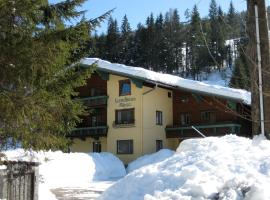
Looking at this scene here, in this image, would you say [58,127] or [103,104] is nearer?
[58,127]

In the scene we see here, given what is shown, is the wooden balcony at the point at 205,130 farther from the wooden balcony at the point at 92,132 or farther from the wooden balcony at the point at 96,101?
the wooden balcony at the point at 96,101

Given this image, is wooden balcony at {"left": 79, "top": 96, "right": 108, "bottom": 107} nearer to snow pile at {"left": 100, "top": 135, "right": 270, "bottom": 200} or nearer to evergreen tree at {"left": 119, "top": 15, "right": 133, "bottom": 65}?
snow pile at {"left": 100, "top": 135, "right": 270, "bottom": 200}

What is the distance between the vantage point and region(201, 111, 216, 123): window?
36.2 meters

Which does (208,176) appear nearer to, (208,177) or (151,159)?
(208,177)

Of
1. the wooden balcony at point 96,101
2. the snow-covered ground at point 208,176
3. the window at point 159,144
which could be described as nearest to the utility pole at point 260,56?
the snow-covered ground at point 208,176

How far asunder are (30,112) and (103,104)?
2997 centimetres

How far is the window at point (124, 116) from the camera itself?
36.9 meters

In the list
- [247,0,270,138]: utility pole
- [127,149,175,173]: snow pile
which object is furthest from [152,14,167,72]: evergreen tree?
[247,0,270,138]: utility pole

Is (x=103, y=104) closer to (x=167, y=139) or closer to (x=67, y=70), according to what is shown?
(x=167, y=139)

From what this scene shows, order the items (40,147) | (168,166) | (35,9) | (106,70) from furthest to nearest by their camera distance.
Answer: (106,70), (40,147), (35,9), (168,166)

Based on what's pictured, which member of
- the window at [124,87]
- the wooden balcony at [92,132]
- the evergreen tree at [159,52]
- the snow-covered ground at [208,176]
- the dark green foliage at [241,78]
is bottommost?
the snow-covered ground at [208,176]

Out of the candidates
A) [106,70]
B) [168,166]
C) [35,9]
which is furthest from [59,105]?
[106,70]

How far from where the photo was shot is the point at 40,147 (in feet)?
29.7

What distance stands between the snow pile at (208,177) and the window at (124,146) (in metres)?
28.3
